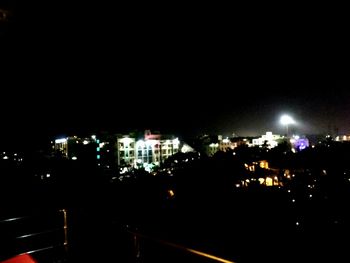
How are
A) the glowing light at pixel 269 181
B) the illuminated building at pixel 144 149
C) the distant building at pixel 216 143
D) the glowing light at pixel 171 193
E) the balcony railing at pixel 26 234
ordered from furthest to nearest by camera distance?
the distant building at pixel 216 143, the illuminated building at pixel 144 149, the glowing light at pixel 269 181, the glowing light at pixel 171 193, the balcony railing at pixel 26 234

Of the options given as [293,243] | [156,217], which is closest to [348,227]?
[293,243]

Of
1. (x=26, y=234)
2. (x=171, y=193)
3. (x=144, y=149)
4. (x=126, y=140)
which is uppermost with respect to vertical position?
(x=126, y=140)

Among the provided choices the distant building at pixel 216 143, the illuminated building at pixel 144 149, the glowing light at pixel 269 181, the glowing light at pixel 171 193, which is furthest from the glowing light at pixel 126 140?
the glowing light at pixel 269 181

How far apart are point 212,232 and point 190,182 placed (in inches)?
179

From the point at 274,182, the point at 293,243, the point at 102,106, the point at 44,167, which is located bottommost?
the point at 293,243

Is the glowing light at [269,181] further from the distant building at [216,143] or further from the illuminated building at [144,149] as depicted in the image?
the distant building at [216,143]

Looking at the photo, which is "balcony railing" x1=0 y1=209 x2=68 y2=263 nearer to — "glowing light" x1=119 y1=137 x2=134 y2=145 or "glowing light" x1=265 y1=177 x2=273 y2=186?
"glowing light" x1=265 y1=177 x2=273 y2=186

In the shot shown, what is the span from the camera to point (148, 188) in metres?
17.9

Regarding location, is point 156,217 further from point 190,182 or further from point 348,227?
point 348,227

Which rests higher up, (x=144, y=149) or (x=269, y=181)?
(x=144, y=149)

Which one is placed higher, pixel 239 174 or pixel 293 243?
pixel 239 174

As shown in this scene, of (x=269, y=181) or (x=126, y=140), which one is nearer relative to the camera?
(x=269, y=181)

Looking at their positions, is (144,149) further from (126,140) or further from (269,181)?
(269,181)

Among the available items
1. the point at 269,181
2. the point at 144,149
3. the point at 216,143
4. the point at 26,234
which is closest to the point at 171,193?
the point at 269,181
